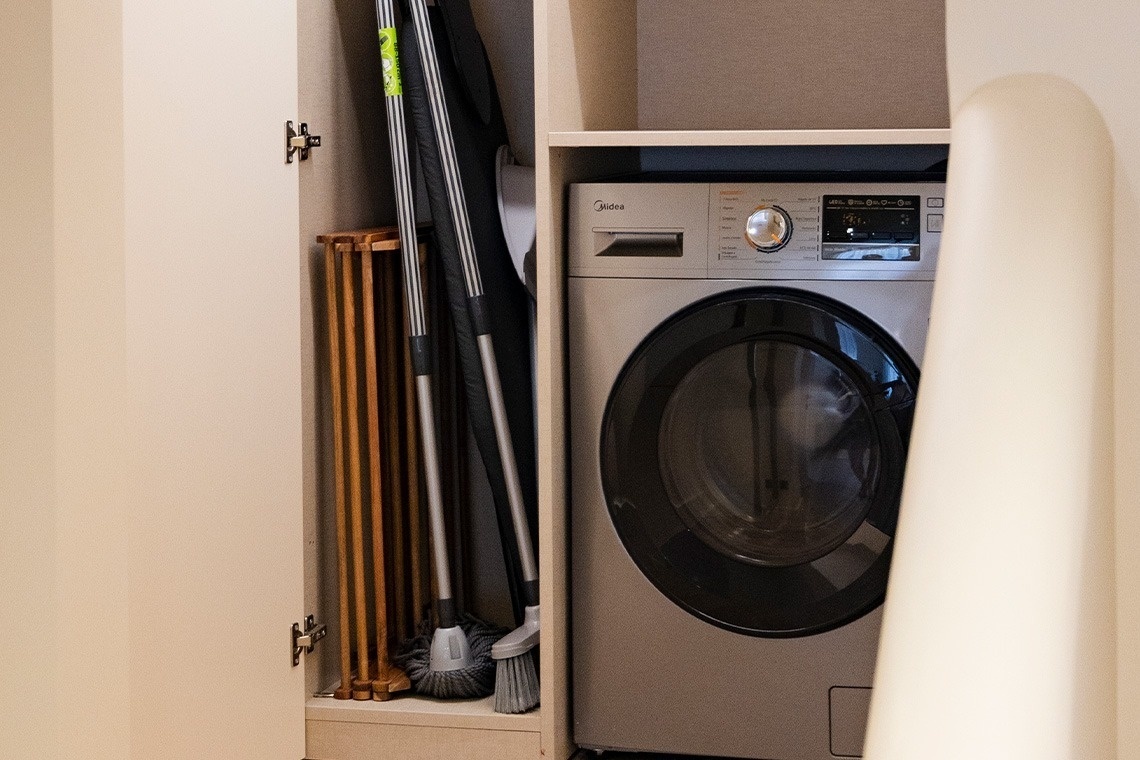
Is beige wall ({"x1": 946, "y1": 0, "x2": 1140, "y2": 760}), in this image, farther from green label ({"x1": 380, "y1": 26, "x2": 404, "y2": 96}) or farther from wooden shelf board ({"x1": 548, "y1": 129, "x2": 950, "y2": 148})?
green label ({"x1": 380, "y1": 26, "x2": 404, "y2": 96})

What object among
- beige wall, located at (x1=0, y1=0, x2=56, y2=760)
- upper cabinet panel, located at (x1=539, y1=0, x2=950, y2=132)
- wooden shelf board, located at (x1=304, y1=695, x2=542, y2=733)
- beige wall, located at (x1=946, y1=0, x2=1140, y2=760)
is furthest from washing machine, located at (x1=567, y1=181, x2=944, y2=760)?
beige wall, located at (x1=946, y1=0, x2=1140, y2=760)

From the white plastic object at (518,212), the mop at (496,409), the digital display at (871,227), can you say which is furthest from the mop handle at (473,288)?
the digital display at (871,227)

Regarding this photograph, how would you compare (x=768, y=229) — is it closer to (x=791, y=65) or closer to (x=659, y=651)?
(x=659, y=651)

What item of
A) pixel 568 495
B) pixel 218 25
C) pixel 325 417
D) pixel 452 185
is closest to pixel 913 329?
pixel 568 495

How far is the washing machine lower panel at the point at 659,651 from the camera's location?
1.73 metres

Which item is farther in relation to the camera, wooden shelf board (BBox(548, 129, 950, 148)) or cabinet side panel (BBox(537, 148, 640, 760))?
cabinet side panel (BBox(537, 148, 640, 760))

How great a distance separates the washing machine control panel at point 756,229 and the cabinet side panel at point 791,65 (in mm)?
756

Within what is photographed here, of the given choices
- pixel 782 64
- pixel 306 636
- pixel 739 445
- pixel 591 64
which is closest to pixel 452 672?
pixel 306 636

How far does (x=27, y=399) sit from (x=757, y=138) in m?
1.03

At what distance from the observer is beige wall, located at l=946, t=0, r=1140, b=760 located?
336mm

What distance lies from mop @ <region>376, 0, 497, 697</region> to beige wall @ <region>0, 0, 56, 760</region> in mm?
807

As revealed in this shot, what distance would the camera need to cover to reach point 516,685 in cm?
177

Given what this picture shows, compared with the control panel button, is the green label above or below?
above

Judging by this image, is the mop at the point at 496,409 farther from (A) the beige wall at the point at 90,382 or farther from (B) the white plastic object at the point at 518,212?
(A) the beige wall at the point at 90,382
